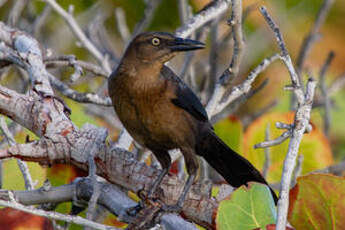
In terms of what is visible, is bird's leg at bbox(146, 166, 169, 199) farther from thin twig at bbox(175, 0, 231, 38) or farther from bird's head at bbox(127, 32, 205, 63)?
thin twig at bbox(175, 0, 231, 38)

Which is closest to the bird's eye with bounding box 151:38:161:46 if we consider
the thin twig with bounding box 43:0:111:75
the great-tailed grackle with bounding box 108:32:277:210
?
the great-tailed grackle with bounding box 108:32:277:210

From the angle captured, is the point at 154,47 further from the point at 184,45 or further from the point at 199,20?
the point at 199,20

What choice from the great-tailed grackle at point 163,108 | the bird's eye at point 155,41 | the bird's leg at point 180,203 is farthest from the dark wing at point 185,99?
the bird's leg at point 180,203

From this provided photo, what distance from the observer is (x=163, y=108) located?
3781mm

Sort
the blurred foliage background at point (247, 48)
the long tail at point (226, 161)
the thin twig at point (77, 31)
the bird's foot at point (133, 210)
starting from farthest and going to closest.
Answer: the blurred foliage background at point (247, 48) → the thin twig at point (77, 31) → the long tail at point (226, 161) → the bird's foot at point (133, 210)

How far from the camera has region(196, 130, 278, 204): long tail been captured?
3902 mm

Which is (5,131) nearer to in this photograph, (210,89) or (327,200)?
(327,200)

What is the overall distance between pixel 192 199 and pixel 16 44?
1.57m

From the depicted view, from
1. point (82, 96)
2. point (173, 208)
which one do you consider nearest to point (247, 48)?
point (82, 96)

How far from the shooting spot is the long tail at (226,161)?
390 cm

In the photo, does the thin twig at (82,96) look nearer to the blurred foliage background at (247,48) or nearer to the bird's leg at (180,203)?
the blurred foliage background at (247,48)

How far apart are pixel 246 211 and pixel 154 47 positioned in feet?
4.70

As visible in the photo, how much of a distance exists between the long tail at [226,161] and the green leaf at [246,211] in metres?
1.08

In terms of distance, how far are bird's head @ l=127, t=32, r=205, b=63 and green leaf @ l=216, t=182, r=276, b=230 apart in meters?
1.29
